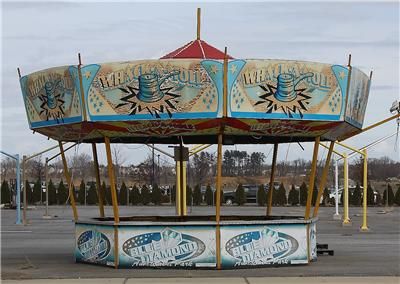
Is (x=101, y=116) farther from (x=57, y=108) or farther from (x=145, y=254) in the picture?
(x=145, y=254)

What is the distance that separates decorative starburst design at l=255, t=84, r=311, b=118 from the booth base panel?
2.26 meters

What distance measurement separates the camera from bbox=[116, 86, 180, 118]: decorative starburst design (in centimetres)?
1450

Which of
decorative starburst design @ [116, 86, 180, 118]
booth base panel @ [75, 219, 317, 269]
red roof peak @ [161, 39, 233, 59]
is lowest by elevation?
booth base panel @ [75, 219, 317, 269]

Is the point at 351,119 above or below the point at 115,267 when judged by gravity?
above

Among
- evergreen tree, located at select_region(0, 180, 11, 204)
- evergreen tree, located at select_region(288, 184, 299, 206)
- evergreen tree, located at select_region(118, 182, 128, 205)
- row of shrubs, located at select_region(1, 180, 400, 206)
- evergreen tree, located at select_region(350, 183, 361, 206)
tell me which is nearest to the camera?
evergreen tree, located at select_region(288, 184, 299, 206)

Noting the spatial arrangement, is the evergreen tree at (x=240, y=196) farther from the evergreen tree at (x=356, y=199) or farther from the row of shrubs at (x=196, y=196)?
the evergreen tree at (x=356, y=199)

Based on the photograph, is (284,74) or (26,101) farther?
(26,101)

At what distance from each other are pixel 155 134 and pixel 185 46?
2.15 meters

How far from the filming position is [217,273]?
48.4 feet

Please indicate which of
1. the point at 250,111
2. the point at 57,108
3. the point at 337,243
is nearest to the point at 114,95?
the point at 57,108

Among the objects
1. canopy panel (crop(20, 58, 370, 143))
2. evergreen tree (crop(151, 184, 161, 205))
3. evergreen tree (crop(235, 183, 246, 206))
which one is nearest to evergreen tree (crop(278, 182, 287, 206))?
evergreen tree (crop(235, 183, 246, 206))

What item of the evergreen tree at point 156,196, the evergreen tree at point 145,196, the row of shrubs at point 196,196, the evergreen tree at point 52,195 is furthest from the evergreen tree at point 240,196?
the evergreen tree at point 52,195

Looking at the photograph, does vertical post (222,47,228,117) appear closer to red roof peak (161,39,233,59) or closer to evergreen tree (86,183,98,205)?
red roof peak (161,39,233,59)

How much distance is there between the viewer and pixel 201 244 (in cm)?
1522
